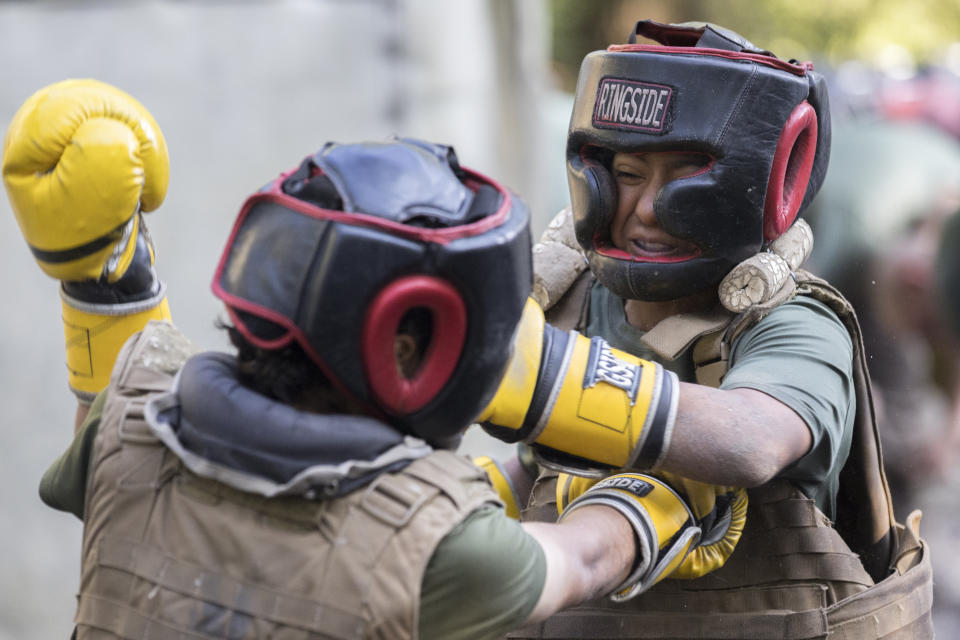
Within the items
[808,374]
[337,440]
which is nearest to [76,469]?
[337,440]

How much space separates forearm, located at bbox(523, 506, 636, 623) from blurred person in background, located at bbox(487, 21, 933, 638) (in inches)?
8.7

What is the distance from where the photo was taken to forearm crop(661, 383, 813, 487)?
2.33 m

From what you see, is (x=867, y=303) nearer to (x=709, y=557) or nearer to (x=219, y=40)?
(x=219, y=40)

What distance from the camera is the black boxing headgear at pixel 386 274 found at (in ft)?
6.11

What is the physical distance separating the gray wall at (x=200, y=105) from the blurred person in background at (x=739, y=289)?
2377 millimetres

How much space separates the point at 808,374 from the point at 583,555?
0.71m

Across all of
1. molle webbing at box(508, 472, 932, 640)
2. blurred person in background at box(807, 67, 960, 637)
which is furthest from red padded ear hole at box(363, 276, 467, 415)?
blurred person in background at box(807, 67, 960, 637)

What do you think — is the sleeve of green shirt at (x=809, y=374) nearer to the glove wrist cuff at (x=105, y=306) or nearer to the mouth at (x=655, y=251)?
the mouth at (x=655, y=251)

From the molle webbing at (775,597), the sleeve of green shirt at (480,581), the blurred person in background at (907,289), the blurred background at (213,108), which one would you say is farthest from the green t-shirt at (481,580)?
the blurred person in background at (907,289)

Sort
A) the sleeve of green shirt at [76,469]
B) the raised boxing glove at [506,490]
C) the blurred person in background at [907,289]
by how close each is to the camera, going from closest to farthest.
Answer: the sleeve of green shirt at [76,469], the raised boxing glove at [506,490], the blurred person in background at [907,289]

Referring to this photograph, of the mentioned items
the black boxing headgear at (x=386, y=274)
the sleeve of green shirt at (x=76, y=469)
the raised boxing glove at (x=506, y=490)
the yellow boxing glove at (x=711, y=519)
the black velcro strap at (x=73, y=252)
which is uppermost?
the black boxing headgear at (x=386, y=274)

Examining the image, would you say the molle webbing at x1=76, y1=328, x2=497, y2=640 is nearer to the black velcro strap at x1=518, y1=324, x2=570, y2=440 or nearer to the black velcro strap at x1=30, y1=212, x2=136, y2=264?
the black velcro strap at x1=518, y1=324, x2=570, y2=440

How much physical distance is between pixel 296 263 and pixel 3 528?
420 cm

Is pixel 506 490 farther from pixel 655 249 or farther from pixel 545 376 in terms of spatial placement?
pixel 545 376
